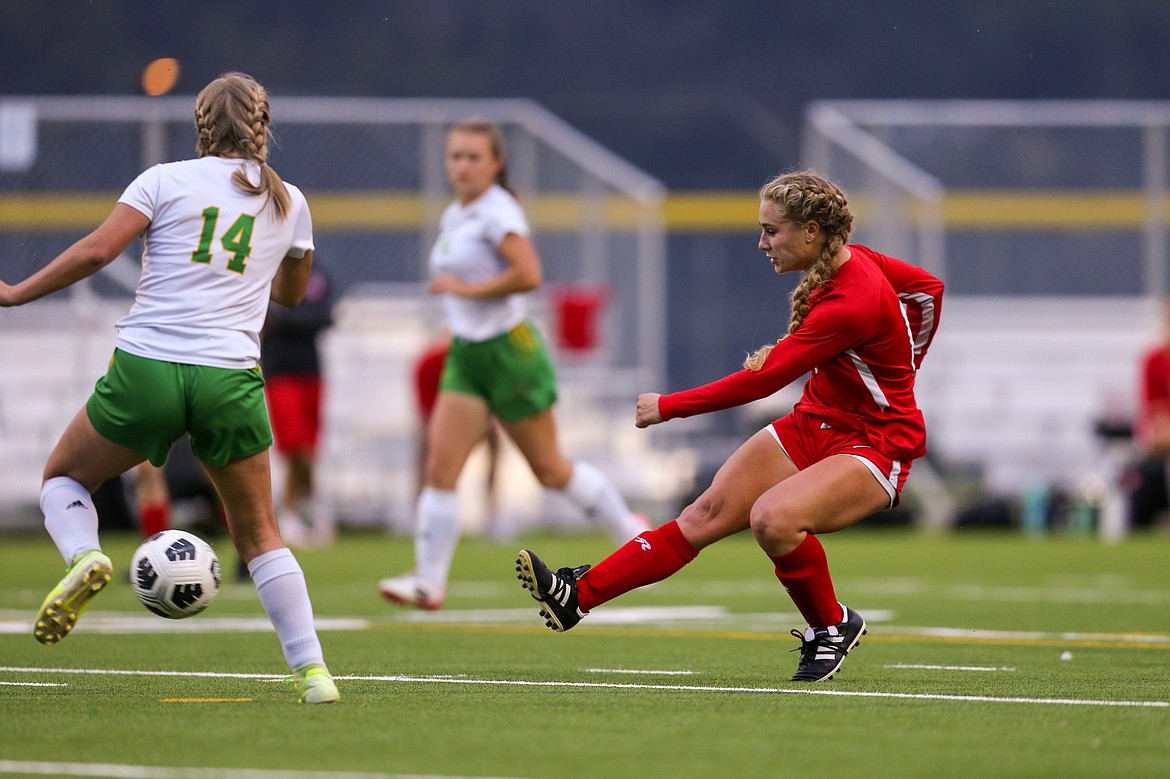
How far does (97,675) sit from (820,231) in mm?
2633

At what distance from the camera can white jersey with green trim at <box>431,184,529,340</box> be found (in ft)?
28.8

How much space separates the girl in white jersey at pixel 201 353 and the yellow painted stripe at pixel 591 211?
31.1ft

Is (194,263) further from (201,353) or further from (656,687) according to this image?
(656,687)

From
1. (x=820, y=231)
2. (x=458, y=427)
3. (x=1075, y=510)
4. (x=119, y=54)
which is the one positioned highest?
(x=119, y=54)

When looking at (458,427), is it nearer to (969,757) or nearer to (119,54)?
(969,757)

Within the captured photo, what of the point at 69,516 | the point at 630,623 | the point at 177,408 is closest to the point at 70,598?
the point at 69,516

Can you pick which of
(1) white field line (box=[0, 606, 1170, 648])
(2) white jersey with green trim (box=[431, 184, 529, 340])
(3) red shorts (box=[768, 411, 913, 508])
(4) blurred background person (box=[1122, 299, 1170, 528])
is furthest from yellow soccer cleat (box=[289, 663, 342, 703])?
(4) blurred background person (box=[1122, 299, 1170, 528])

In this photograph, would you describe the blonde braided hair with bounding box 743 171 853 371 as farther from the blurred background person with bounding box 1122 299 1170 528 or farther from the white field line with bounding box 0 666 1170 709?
the blurred background person with bounding box 1122 299 1170 528

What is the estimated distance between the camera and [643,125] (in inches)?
1345

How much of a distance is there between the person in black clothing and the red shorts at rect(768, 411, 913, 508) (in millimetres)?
8766

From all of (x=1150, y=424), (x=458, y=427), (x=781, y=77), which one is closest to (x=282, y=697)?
(x=458, y=427)

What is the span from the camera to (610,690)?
18.8 feet

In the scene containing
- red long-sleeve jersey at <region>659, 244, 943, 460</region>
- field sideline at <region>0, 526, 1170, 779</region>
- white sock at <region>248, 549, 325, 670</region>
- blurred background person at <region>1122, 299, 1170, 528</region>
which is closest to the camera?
field sideline at <region>0, 526, 1170, 779</region>

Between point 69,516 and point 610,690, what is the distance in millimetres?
1607
